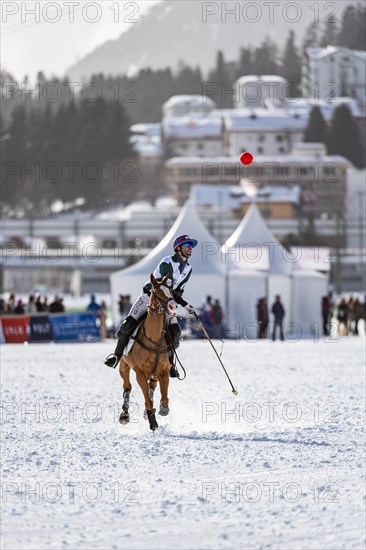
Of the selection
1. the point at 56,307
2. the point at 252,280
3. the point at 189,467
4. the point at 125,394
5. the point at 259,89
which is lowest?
the point at 56,307

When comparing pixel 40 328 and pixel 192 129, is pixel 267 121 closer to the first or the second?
pixel 192 129

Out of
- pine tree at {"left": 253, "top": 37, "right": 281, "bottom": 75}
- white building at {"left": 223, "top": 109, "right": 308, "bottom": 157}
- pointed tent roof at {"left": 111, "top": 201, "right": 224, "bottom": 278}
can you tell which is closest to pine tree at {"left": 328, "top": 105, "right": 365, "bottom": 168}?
white building at {"left": 223, "top": 109, "right": 308, "bottom": 157}

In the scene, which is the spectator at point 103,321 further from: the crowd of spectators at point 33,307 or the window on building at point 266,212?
the window on building at point 266,212

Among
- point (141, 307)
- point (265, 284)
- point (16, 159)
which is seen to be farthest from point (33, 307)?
point (16, 159)

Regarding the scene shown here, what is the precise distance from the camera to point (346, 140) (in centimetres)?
13312

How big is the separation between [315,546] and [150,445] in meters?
4.69

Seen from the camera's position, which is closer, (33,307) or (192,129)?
(33,307)

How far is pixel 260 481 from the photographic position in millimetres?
9250

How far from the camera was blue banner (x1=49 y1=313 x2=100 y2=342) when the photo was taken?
34281mm

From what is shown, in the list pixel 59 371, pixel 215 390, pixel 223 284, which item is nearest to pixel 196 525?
pixel 215 390

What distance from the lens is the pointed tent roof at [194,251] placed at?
1476 inches

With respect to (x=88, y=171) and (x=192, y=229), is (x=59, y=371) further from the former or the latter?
(x=88, y=171)

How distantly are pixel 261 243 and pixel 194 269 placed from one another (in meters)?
3.78

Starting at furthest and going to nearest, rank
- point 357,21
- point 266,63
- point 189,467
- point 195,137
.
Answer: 1. point 266,63
2. point 195,137
3. point 357,21
4. point 189,467
